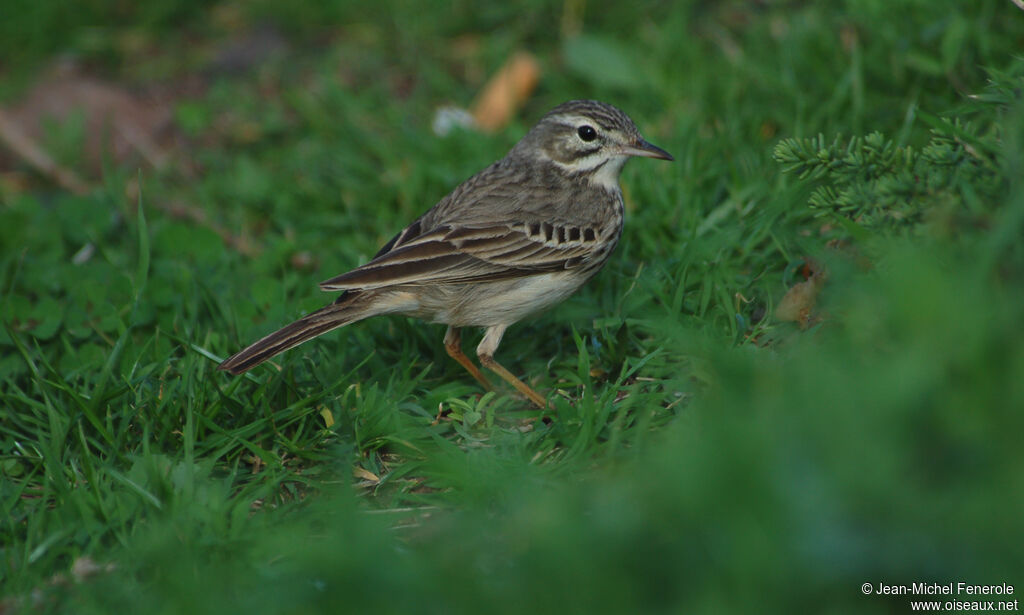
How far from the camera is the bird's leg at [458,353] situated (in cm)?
540

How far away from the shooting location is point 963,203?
3811 mm

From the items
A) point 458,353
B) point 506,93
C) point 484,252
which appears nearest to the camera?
point 484,252

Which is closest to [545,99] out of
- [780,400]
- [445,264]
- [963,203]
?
[445,264]

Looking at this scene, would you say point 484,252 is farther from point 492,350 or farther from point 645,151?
point 645,151

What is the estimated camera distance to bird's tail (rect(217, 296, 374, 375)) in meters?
4.69

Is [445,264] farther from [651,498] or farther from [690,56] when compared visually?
[690,56]

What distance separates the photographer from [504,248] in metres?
5.29

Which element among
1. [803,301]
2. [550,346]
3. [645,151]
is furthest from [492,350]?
[803,301]

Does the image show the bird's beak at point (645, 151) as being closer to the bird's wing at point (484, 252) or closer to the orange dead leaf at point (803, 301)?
the bird's wing at point (484, 252)

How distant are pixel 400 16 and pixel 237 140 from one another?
1.98m

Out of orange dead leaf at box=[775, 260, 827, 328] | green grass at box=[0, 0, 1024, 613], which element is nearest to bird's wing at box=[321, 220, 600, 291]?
green grass at box=[0, 0, 1024, 613]

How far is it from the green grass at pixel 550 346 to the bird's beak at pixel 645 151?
545 mm

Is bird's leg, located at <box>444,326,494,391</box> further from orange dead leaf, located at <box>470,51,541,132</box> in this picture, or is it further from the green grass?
orange dead leaf, located at <box>470,51,541,132</box>

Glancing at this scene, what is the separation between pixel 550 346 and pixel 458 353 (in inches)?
21.8
